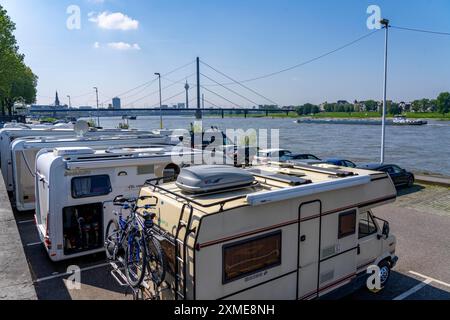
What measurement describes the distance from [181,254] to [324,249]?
2451 millimetres

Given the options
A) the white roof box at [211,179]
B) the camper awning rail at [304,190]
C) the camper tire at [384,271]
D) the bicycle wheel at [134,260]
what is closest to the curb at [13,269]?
the bicycle wheel at [134,260]

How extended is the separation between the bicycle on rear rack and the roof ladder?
0.20m

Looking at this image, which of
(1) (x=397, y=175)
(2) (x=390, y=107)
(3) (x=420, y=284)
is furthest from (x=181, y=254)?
(2) (x=390, y=107)

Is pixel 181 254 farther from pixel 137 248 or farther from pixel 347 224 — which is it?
pixel 347 224

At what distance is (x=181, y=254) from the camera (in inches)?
187

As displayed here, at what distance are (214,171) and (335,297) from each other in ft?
9.70

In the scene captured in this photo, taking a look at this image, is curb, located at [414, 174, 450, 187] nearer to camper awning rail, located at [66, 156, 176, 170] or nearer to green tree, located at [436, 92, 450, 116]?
camper awning rail, located at [66, 156, 176, 170]

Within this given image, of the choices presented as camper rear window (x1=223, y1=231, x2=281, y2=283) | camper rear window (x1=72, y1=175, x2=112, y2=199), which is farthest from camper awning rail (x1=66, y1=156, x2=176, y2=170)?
camper rear window (x1=223, y1=231, x2=281, y2=283)

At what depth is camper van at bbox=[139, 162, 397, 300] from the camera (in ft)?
15.4

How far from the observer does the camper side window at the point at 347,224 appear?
6.19 meters

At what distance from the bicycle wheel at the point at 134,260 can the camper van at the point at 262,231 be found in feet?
0.84

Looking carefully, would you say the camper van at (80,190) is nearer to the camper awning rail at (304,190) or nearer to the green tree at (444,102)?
the camper awning rail at (304,190)
